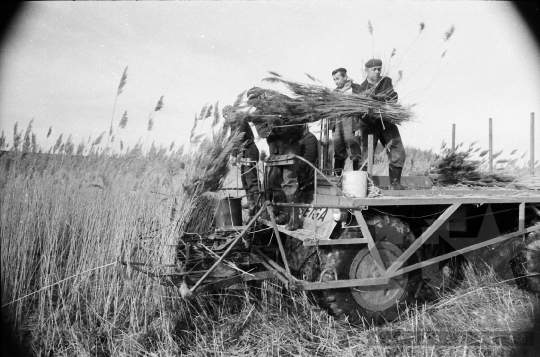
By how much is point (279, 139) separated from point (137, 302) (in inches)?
91.1

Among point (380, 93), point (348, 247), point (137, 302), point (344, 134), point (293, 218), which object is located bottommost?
point (137, 302)

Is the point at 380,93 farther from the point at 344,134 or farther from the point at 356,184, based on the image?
→ the point at 356,184

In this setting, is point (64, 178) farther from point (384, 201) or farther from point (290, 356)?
point (384, 201)

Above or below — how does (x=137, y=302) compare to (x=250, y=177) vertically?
below

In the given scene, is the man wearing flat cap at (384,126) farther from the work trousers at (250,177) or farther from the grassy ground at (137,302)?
the grassy ground at (137,302)

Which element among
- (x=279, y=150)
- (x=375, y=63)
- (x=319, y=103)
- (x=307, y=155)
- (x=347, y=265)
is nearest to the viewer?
(x=347, y=265)

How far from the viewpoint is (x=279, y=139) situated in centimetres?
467

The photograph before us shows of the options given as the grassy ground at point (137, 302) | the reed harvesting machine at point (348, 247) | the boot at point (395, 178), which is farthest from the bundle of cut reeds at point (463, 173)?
the grassy ground at point (137, 302)

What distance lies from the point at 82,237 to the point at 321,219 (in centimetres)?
240

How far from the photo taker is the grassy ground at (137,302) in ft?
11.6

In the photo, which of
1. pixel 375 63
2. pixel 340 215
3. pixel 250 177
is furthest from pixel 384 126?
pixel 250 177

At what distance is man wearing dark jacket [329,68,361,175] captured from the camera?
4.66 metres

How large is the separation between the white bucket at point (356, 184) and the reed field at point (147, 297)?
3.95ft

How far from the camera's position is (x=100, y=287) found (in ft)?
12.3
